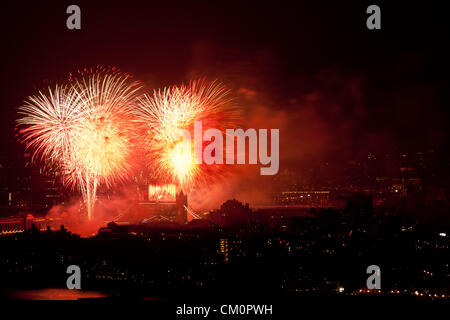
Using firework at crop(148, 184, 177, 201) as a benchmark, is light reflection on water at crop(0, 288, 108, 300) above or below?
below

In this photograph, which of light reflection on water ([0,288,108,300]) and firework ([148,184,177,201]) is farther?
light reflection on water ([0,288,108,300])

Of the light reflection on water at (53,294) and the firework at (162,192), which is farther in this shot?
the light reflection on water at (53,294)

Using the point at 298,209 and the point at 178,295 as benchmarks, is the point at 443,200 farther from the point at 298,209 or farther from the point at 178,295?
the point at 178,295

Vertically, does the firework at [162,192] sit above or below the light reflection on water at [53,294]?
above

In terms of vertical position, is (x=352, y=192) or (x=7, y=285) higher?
(x=352, y=192)

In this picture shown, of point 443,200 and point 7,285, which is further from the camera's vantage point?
point 7,285

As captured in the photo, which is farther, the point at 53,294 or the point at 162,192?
the point at 53,294

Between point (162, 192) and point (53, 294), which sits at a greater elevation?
point (162, 192)
